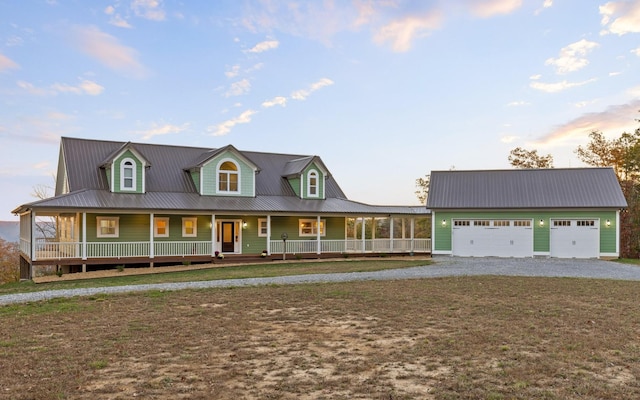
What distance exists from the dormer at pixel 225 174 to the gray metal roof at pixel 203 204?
497 millimetres

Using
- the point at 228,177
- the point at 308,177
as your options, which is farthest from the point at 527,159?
the point at 228,177

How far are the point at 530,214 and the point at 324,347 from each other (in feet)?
75.7

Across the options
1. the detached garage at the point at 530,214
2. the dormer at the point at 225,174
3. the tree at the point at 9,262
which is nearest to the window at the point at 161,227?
the dormer at the point at 225,174

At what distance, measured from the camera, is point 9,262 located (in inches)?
1732

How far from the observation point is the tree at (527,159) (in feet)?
144

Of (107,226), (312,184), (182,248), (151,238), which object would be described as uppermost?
(312,184)

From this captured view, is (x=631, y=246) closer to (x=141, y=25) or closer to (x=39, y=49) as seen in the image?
(x=141, y=25)

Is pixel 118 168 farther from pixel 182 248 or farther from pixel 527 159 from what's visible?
pixel 527 159

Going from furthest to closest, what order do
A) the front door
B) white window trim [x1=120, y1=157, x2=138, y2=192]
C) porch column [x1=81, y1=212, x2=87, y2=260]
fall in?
the front door → white window trim [x1=120, y1=157, x2=138, y2=192] → porch column [x1=81, y1=212, x2=87, y2=260]

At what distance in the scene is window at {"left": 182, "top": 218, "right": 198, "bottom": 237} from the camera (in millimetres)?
24562

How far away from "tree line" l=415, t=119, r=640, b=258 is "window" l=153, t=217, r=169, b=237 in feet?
107

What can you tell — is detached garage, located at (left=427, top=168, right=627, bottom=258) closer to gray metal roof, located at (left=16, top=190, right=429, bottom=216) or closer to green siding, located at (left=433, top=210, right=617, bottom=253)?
green siding, located at (left=433, top=210, right=617, bottom=253)

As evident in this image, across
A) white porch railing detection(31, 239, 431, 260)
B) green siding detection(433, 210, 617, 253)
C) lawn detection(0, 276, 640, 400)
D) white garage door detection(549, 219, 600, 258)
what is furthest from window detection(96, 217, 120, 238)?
white garage door detection(549, 219, 600, 258)

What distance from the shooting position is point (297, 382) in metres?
5.43
